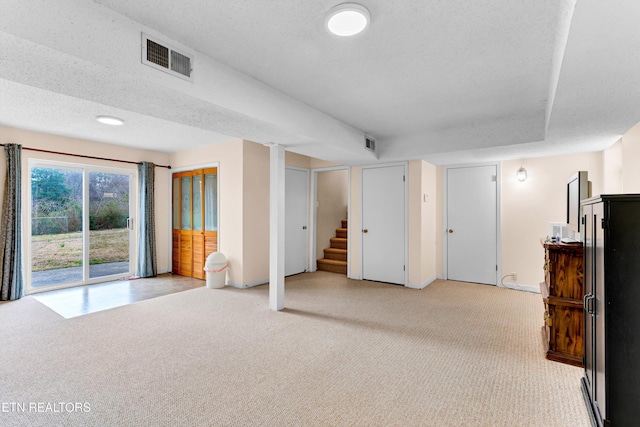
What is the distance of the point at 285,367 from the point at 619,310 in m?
2.22

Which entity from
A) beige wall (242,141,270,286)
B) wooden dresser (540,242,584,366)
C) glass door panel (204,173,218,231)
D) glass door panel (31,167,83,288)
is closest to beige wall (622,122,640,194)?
wooden dresser (540,242,584,366)

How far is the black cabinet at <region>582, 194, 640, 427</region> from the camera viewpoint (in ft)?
5.18

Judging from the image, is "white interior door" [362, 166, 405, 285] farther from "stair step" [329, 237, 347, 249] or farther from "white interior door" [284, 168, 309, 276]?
"white interior door" [284, 168, 309, 276]

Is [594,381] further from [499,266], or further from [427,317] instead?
[499,266]

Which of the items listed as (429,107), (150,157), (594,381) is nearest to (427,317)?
(594,381)

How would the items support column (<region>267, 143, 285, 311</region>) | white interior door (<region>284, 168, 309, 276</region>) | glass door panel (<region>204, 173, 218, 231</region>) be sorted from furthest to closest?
white interior door (<region>284, 168, 309, 276</region>) < glass door panel (<region>204, 173, 218, 231</region>) < support column (<region>267, 143, 285, 311</region>)

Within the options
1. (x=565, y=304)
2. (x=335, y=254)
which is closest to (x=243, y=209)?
(x=335, y=254)

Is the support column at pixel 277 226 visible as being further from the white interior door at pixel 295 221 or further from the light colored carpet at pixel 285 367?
the white interior door at pixel 295 221

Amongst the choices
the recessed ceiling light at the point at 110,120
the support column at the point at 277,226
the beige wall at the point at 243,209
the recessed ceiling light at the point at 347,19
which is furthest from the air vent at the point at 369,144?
the recessed ceiling light at the point at 110,120

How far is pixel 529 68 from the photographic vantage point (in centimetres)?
243

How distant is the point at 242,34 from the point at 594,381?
316 cm

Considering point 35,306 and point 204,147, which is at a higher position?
point 204,147

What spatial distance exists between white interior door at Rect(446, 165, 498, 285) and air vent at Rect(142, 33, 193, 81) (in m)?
4.78

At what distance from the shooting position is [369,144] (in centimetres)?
468
